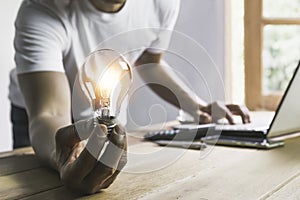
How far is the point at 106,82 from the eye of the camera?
0.62m

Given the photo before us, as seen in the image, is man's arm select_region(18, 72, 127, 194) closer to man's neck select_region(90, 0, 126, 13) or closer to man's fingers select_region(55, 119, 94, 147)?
man's fingers select_region(55, 119, 94, 147)

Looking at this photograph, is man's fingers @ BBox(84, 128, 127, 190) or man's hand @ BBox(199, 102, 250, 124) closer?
man's fingers @ BBox(84, 128, 127, 190)

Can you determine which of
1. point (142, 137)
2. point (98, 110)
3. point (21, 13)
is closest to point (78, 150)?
point (98, 110)

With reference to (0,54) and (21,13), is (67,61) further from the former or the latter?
(0,54)

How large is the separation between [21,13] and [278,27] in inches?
63.5

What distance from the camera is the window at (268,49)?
7.94 ft

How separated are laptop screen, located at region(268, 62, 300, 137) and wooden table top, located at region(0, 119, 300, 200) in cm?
5

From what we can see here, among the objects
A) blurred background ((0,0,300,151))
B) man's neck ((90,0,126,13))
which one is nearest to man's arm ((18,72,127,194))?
man's neck ((90,0,126,13))

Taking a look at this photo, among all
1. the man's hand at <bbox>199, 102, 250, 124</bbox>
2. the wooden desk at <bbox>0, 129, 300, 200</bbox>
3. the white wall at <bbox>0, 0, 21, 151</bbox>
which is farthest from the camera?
the white wall at <bbox>0, 0, 21, 151</bbox>

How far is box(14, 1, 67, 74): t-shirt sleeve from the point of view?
1.08 meters

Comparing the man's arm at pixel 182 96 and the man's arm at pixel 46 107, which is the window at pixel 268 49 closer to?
the man's arm at pixel 182 96

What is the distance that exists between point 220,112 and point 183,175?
533 millimetres

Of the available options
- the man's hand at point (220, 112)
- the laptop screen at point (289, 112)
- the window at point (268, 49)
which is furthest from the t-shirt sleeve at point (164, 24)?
the window at point (268, 49)

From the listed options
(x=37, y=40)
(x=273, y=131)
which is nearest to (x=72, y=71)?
(x=37, y=40)
